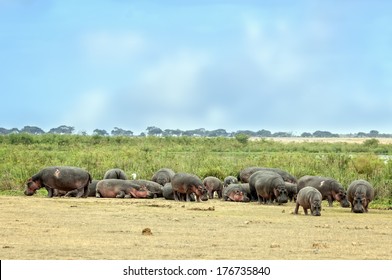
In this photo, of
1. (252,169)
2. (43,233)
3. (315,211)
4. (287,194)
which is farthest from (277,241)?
(252,169)

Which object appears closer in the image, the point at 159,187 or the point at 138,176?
the point at 159,187

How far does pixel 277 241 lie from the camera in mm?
14445

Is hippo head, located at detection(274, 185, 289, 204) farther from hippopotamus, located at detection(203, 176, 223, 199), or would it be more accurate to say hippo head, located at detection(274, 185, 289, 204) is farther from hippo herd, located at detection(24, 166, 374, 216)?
hippopotamus, located at detection(203, 176, 223, 199)

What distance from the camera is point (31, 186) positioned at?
25.2 meters

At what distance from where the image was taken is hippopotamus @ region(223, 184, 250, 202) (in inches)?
989

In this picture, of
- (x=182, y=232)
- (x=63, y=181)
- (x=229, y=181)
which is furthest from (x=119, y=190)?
(x=182, y=232)

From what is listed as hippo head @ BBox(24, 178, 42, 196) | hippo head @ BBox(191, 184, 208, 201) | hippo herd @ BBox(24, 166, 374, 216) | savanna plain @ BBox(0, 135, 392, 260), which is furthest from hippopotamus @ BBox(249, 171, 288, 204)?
hippo head @ BBox(24, 178, 42, 196)

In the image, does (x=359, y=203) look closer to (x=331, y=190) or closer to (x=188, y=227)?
(x=331, y=190)

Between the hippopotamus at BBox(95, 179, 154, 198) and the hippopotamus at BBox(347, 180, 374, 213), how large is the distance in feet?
21.8

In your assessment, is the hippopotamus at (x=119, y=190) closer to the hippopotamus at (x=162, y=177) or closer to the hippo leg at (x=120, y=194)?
the hippo leg at (x=120, y=194)

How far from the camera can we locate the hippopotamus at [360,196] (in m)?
21.3
